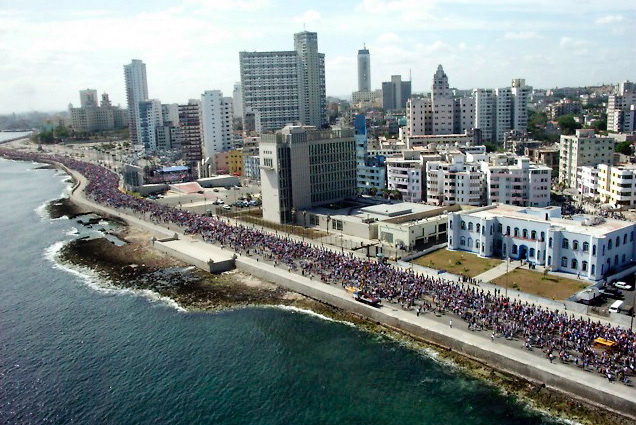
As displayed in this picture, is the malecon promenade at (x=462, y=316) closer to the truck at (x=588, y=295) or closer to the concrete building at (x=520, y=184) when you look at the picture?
the truck at (x=588, y=295)

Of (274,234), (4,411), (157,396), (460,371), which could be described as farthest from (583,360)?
(274,234)

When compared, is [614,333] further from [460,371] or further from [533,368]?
[460,371]

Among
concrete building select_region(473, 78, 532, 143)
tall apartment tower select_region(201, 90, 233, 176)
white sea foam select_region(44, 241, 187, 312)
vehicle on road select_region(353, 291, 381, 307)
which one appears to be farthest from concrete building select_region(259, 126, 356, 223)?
concrete building select_region(473, 78, 532, 143)

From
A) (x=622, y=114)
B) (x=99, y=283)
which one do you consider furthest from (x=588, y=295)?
(x=622, y=114)

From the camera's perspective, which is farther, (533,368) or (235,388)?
(235,388)

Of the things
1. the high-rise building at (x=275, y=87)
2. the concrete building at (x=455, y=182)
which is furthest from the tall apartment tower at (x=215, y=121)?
the concrete building at (x=455, y=182)

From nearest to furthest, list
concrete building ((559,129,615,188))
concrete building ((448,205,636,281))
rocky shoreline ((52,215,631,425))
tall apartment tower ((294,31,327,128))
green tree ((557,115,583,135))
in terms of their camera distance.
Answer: rocky shoreline ((52,215,631,425)) → concrete building ((448,205,636,281)) → concrete building ((559,129,615,188)) → green tree ((557,115,583,135)) → tall apartment tower ((294,31,327,128))

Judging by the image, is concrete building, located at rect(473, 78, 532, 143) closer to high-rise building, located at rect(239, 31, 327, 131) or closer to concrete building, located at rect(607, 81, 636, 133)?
concrete building, located at rect(607, 81, 636, 133)
